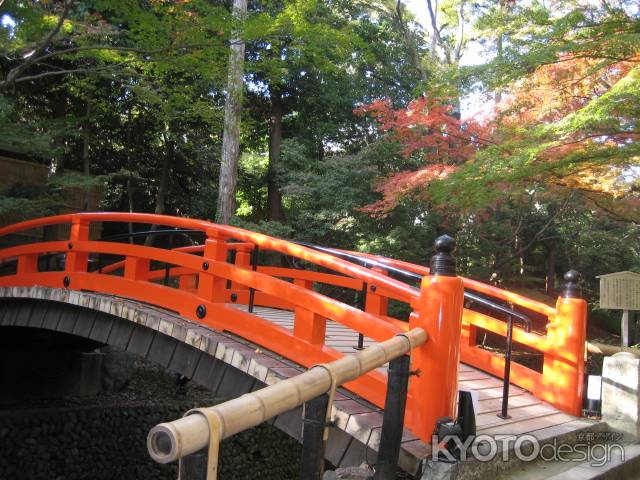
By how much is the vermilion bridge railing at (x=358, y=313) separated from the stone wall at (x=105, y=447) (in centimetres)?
238

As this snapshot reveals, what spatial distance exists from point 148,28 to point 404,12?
42.0ft

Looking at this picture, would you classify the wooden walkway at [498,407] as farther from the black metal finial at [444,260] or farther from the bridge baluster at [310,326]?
the black metal finial at [444,260]

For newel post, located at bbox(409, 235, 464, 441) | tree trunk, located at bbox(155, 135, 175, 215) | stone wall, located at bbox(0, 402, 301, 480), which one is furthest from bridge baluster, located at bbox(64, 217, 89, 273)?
tree trunk, located at bbox(155, 135, 175, 215)

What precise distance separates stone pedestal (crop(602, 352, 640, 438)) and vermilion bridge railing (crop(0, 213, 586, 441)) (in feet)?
0.77

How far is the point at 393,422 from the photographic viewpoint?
8.71ft

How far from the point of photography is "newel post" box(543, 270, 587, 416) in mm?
4207

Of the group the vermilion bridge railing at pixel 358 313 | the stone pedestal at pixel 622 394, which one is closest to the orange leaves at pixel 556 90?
the vermilion bridge railing at pixel 358 313

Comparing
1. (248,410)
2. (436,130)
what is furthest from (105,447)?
(436,130)

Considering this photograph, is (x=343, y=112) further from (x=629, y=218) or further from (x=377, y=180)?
(x=629, y=218)

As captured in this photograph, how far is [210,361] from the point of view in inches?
173

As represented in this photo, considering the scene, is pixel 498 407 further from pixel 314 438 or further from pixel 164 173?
pixel 164 173

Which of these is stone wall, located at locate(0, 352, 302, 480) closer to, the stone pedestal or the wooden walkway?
the wooden walkway
